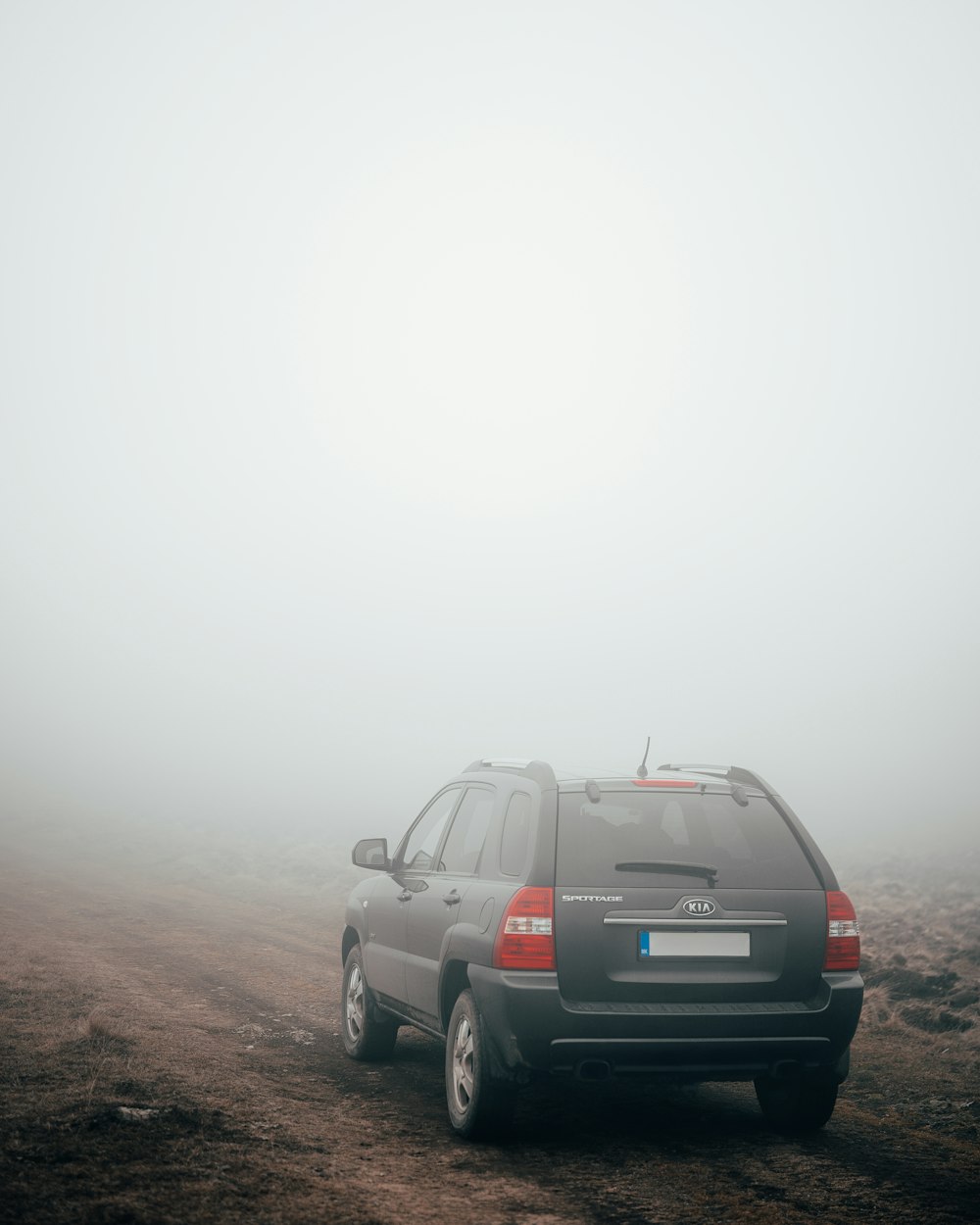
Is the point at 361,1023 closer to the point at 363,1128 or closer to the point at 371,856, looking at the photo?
the point at 371,856

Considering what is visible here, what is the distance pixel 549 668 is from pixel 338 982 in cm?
8071

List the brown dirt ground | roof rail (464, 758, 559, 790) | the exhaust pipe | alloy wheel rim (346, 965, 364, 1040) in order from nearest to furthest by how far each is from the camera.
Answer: the brown dirt ground → the exhaust pipe → roof rail (464, 758, 559, 790) → alloy wheel rim (346, 965, 364, 1040)

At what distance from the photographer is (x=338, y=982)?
1152 centimetres

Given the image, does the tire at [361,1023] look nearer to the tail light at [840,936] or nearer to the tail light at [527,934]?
the tail light at [527,934]

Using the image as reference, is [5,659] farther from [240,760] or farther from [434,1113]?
[434,1113]

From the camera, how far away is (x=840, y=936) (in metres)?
5.75

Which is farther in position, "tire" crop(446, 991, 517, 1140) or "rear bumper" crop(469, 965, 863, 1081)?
"tire" crop(446, 991, 517, 1140)

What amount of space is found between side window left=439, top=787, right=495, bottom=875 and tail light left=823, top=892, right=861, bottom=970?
2.25m

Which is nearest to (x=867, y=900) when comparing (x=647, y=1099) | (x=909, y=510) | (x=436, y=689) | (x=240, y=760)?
(x=647, y=1099)

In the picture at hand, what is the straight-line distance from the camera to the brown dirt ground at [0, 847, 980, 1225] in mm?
4406

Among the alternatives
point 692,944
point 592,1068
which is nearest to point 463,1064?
point 592,1068

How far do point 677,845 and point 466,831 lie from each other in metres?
1.78

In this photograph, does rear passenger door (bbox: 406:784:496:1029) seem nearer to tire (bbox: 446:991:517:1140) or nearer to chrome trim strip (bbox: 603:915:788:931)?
tire (bbox: 446:991:517:1140)

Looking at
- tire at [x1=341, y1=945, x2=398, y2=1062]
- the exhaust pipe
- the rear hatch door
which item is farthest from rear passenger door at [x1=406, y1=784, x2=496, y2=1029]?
the exhaust pipe
